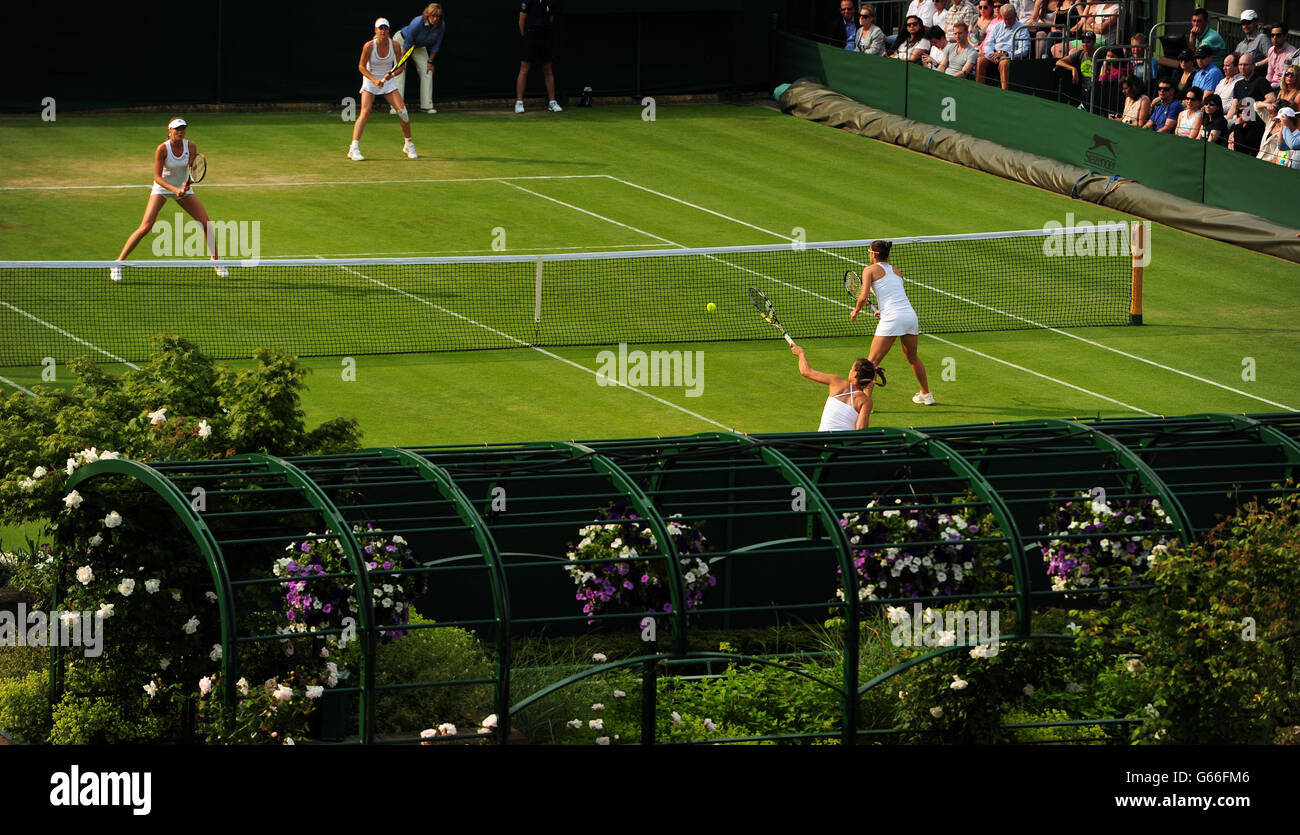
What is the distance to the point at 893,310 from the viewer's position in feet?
71.0

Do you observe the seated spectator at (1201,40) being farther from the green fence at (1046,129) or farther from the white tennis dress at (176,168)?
the white tennis dress at (176,168)

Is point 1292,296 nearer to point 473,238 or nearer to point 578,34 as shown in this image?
point 473,238

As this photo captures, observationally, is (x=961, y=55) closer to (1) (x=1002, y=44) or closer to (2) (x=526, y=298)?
(1) (x=1002, y=44)

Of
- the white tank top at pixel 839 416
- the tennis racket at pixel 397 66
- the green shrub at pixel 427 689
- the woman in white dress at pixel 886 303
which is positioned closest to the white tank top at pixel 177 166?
→ the tennis racket at pixel 397 66

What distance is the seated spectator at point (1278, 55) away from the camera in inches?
1310

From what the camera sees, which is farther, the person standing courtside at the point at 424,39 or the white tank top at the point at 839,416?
the person standing courtside at the point at 424,39

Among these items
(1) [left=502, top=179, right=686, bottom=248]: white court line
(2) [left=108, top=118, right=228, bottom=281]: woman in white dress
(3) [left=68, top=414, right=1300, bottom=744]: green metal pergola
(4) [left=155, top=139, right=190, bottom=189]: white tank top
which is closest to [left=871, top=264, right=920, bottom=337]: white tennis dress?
(3) [left=68, top=414, right=1300, bottom=744]: green metal pergola

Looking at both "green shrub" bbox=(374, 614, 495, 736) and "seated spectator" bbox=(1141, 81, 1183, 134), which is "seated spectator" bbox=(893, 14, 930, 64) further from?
"green shrub" bbox=(374, 614, 495, 736)

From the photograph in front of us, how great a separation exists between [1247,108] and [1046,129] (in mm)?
4294

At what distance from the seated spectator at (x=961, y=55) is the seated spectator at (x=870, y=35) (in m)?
1.73

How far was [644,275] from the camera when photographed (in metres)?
28.1

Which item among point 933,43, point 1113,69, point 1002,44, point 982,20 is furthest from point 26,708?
point 982,20

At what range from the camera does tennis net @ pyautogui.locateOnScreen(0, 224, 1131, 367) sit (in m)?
24.6
